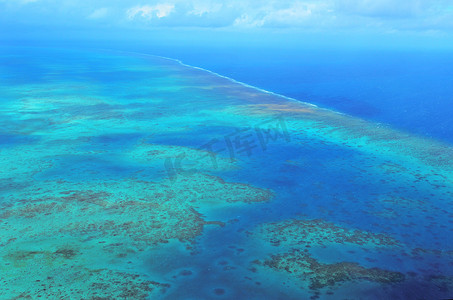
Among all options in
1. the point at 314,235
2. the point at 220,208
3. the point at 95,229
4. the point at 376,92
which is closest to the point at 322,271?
the point at 314,235

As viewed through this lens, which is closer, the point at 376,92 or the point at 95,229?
the point at 95,229

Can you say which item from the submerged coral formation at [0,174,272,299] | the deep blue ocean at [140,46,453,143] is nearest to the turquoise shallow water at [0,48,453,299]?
the submerged coral formation at [0,174,272,299]

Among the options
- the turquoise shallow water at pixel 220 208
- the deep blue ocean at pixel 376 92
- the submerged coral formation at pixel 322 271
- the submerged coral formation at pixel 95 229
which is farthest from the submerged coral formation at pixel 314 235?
the deep blue ocean at pixel 376 92

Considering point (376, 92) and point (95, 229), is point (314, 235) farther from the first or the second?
point (376, 92)

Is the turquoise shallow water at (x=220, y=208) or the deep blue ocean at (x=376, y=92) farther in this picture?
the deep blue ocean at (x=376, y=92)

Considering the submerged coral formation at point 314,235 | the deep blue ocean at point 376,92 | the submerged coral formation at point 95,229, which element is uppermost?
the submerged coral formation at point 314,235

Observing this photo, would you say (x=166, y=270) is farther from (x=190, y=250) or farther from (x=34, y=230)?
(x=34, y=230)

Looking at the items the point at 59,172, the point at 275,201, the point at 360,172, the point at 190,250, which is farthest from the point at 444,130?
the point at 59,172

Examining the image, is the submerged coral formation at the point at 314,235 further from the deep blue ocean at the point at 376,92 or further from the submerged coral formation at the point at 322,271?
the deep blue ocean at the point at 376,92
